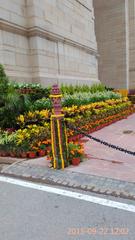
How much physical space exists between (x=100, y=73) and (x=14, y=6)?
14.7m

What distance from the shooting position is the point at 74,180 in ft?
14.4

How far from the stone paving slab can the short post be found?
228mm

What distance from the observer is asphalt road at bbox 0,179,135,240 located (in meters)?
2.85

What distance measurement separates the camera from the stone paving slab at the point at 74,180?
394 centimetres

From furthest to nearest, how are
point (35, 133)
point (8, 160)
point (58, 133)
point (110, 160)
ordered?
point (35, 133) → point (8, 160) → point (110, 160) → point (58, 133)

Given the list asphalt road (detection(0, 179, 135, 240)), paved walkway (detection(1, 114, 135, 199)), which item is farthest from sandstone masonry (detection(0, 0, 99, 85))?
asphalt road (detection(0, 179, 135, 240))

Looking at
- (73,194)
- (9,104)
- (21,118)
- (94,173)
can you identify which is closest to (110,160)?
(94,173)

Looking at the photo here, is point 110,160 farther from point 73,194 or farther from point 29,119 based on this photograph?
point 29,119

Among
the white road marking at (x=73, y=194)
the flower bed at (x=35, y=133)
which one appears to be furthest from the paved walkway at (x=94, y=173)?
the flower bed at (x=35, y=133)

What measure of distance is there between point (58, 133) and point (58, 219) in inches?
76.1

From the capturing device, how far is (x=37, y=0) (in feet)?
33.7

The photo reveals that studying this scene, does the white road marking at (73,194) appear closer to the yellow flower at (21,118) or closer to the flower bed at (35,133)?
the flower bed at (35,133)

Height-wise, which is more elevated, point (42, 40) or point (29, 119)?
point (42, 40)

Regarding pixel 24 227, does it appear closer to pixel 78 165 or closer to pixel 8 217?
pixel 8 217
